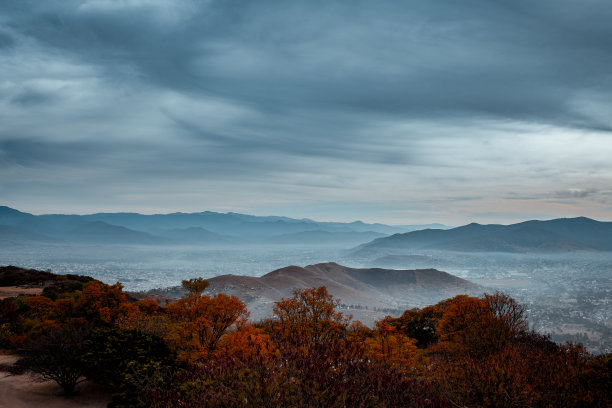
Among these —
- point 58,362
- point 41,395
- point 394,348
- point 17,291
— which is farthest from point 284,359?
point 17,291

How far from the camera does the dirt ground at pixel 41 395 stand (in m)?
23.4

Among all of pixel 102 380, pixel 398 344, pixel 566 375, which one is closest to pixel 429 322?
pixel 398 344

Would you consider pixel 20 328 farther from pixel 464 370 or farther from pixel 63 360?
pixel 464 370

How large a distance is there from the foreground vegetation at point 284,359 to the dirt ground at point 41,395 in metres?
0.89

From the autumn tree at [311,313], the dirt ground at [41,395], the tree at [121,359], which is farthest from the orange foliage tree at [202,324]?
the autumn tree at [311,313]

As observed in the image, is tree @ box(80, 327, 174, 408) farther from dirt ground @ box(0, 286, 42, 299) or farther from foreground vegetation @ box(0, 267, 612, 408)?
dirt ground @ box(0, 286, 42, 299)

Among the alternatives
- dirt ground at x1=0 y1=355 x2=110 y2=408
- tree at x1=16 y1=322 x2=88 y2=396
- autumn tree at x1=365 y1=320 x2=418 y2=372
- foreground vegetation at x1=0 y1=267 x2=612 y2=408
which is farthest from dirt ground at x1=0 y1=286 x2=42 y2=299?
autumn tree at x1=365 y1=320 x2=418 y2=372

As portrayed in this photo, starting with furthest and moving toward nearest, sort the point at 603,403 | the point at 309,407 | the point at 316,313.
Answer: the point at 316,313
the point at 603,403
the point at 309,407

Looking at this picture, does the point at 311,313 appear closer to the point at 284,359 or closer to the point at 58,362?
the point at 58,362

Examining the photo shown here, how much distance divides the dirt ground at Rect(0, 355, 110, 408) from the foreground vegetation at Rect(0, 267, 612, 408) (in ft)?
2.93

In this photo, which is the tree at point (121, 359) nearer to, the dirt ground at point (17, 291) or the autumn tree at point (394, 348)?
the autumn tree at point (394, 348)

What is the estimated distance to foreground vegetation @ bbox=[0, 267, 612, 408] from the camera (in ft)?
38.9

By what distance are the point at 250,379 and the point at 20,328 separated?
3951 cm

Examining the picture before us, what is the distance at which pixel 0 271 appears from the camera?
79562 millimetres
